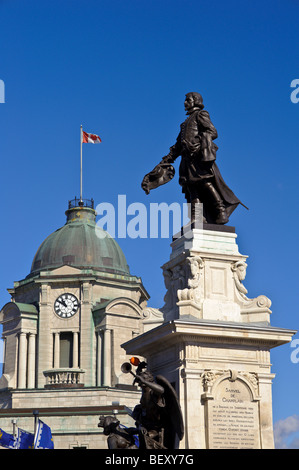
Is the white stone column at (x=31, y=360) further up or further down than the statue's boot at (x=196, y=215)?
further up

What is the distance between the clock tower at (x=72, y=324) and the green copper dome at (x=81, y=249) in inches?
3.6

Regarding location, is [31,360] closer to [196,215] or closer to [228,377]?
[196,215]

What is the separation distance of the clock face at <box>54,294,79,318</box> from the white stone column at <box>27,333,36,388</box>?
10.4 feet

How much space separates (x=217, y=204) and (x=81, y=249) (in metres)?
63.1

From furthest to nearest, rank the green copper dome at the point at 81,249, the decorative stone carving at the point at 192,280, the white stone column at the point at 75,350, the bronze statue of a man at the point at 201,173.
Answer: the green copper dome at the point at 81,249, the white stone column at the point at 75,350, the bronze statue of a man at the point at 201,173, the decorative stone carving at the point at 192,280

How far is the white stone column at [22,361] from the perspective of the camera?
78688mm

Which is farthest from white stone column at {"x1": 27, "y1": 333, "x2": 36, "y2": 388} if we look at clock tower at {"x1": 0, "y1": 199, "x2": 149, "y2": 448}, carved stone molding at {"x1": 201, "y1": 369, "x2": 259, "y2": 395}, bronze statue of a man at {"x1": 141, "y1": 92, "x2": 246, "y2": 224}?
carved stone molding at {"x1": 201, "y1": 369, "x2": 259, "y2": 395}

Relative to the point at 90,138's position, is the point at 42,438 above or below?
below

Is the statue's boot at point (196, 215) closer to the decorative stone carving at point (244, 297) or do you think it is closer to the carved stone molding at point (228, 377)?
the decorative stone carving at point (244, 297)

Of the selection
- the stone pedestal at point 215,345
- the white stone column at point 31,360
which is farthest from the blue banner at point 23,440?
the stone pedestal at point 215,345

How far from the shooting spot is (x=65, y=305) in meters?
80.4

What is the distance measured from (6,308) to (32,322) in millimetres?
3084

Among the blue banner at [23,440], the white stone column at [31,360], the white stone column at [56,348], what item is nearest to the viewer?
the blue banner at [23,440]

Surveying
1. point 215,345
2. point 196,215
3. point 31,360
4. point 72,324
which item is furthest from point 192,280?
point 31,360
